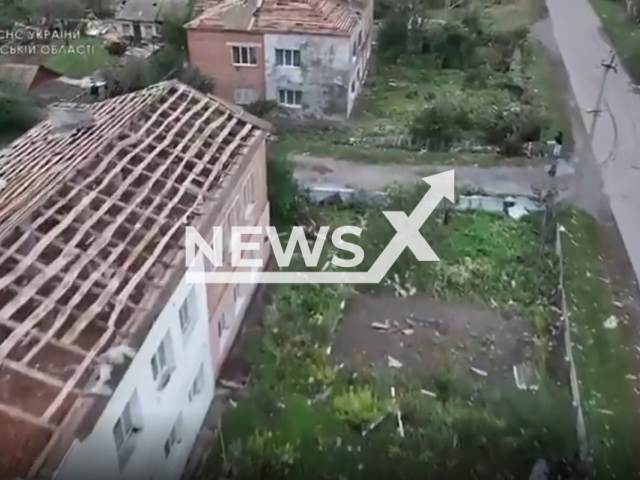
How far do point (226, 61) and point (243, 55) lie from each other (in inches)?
19.5

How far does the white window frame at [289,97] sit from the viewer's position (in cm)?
1819

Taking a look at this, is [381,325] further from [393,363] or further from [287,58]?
[287,58]

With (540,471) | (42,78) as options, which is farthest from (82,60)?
(540,471)

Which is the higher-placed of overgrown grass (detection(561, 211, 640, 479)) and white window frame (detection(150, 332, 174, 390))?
white window frame (detection(150, 332, 174, 390))

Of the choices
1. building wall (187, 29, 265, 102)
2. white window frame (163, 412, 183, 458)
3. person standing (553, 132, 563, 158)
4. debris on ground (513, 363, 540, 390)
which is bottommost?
debris on ground (513, 363, 540, 390)

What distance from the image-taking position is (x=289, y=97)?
60.1ft

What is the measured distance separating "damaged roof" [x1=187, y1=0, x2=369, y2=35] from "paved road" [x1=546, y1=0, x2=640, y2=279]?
6829 mm

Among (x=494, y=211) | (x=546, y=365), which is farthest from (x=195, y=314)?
(x=494, y=211)

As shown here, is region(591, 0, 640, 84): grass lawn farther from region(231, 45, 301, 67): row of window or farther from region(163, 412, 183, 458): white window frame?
region(163, 412, 183, 458): white window frame

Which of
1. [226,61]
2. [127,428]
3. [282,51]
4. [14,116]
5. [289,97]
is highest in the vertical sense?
[127,428]

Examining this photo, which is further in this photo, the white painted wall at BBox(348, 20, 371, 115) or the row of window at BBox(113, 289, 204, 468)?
the white painted wall at BBox(348, 20, 371, 115)

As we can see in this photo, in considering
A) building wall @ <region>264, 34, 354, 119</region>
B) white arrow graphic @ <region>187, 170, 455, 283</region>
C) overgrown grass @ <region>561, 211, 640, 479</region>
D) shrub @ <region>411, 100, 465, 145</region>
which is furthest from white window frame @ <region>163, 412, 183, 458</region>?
building wall @ <region>264, 34, 354, 119</region>

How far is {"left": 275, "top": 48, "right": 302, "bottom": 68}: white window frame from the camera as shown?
17.5m

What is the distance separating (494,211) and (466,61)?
9.78 meters
